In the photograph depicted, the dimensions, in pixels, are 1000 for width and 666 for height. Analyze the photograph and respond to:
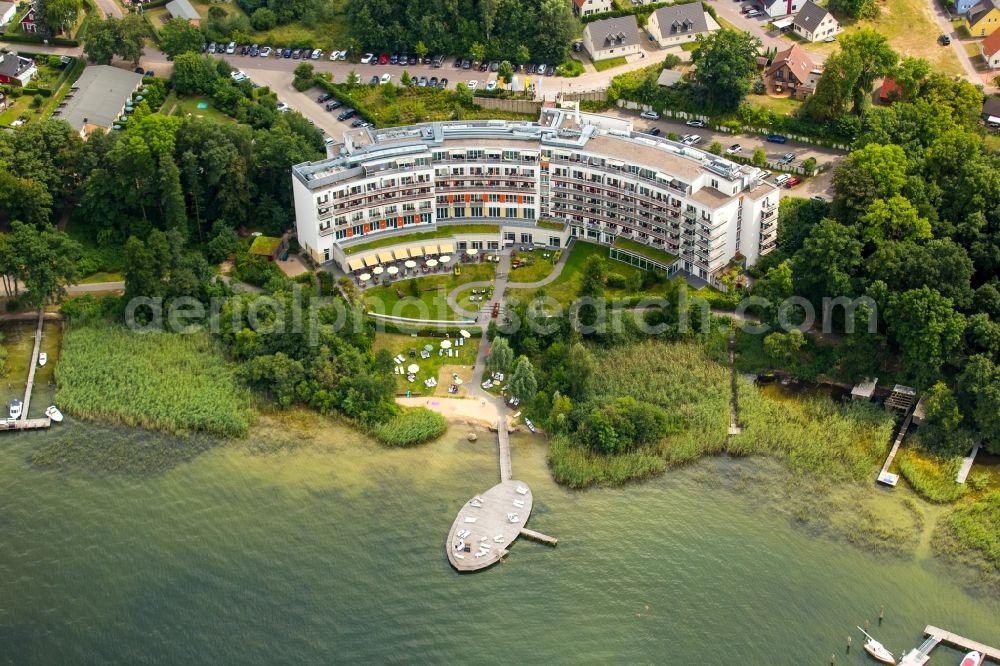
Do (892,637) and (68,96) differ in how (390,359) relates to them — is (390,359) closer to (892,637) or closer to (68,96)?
(892,637)

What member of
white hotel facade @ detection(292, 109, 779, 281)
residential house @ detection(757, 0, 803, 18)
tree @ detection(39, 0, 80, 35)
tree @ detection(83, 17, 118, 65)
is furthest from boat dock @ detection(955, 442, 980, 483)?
tree @ detection(39, 0, 80, 35)

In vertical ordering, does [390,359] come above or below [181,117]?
below

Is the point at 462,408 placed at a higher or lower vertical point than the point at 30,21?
lower


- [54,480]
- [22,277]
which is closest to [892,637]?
[54,480]

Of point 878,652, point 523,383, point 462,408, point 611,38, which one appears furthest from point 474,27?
point 878,652

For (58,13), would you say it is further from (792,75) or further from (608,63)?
(792,75)

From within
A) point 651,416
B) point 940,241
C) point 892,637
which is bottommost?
point 892,637

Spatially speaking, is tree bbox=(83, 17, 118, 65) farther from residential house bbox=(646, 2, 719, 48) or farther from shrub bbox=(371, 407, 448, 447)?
shrub bbox=(371, 407, 448, 447)
